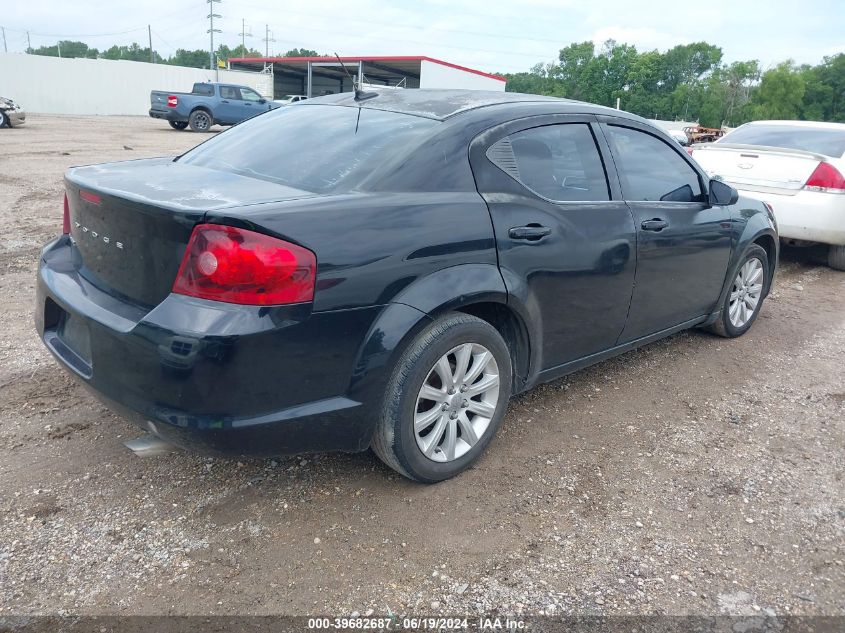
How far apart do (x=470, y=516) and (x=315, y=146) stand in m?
1.75

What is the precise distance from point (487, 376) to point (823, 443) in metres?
1.88

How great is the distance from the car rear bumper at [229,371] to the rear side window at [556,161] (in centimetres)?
109

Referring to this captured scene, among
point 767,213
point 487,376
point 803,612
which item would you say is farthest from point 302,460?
point 767,213

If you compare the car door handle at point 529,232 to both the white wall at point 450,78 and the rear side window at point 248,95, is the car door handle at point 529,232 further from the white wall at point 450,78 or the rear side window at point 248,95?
the white wall at point 450,78

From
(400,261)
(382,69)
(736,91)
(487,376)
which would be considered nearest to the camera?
(400,261)

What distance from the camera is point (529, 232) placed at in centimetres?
304

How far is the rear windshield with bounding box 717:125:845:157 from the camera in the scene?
23.4 feet

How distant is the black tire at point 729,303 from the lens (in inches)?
183

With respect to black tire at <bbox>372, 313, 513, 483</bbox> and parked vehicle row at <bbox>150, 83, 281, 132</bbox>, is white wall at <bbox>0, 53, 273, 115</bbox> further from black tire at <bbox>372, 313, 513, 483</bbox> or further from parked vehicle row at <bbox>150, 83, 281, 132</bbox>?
black tire at <bbox>372, 313, 513, 483</bbox>

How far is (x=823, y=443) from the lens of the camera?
350 cm

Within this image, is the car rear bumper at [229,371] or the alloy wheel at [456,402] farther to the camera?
the alloy wheel at [456,402]

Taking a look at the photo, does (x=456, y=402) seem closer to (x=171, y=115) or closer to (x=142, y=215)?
(x=142, y=215)

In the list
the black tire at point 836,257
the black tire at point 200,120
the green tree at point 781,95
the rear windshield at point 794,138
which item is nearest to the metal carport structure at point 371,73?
the black tire at point 200,120

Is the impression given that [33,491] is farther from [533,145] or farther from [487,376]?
[533,145]
